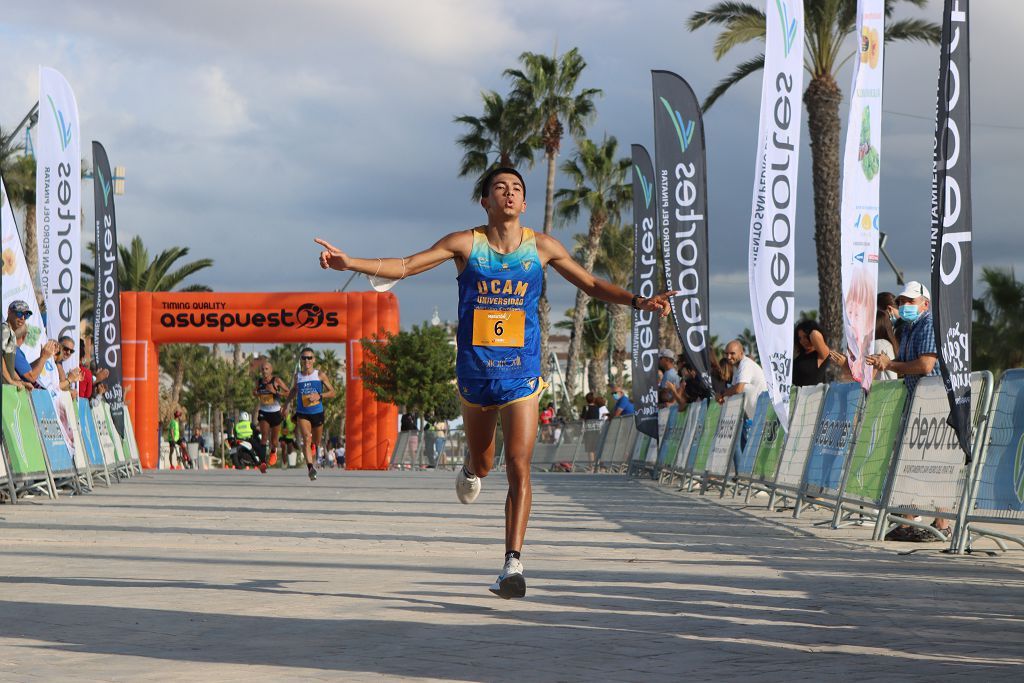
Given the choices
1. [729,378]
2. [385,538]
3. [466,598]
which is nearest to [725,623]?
[466,598]

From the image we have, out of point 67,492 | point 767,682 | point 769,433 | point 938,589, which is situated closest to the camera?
point 767,682

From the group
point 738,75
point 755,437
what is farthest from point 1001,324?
point 755,437

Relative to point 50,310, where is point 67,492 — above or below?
below

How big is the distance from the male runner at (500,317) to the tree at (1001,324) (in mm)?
36577

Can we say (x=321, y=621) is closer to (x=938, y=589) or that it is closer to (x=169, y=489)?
(x=938, y=589)

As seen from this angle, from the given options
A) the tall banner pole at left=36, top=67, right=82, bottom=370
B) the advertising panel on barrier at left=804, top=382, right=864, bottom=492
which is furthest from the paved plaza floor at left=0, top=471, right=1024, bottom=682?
the tall banner pole at left=36, top=67, right=82, bottom=370

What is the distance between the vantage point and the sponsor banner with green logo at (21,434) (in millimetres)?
13758

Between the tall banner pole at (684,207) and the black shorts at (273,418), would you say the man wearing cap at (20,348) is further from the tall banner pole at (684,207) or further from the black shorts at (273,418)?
the black shorts at (273,418)

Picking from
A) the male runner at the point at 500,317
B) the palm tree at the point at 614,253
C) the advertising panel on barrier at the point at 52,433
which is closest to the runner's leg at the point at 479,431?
the male runner at the point at 500,317

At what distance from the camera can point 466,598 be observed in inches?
273

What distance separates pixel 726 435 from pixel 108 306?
39.0 ft

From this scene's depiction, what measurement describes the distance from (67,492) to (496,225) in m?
11.8

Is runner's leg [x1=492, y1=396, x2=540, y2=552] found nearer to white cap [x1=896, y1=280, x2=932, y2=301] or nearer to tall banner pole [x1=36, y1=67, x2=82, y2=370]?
white cap [x1=896, y1=280, x2=932, y2=301]

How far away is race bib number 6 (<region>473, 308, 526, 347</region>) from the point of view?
23.9ft
